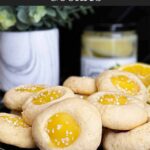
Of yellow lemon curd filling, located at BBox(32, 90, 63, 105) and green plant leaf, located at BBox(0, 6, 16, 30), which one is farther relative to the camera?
green plant leaf, located at BBox(0, 6, 16, 30)

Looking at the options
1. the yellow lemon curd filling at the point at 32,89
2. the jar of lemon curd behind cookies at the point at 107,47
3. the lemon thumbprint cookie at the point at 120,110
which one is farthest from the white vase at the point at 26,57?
the lemon thumbprint cookie at the point at 120,110

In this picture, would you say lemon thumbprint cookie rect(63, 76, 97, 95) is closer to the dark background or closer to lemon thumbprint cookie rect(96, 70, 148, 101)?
lemon thumbprint cookie rect(96, 70, 148, 101)

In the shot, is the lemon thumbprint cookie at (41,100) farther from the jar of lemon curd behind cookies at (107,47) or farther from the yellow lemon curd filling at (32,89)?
the jar of lemon curd behind cookies at (107,47)

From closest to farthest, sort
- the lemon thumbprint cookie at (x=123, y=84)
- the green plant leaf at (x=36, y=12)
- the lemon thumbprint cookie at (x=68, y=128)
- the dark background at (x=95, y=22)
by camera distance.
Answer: the lemon thumbprint cookie at (x=68, y=128)
the lemon thumbprint cookie at (x=123, y=84)
the green plant leaf at (x=36, y=12)
the dark background at (x=95, y=22)

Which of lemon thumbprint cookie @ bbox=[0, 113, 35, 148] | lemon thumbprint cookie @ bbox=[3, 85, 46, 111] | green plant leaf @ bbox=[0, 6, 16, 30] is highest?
green plant leaf @ bbox=[0, 6, 16, 30]

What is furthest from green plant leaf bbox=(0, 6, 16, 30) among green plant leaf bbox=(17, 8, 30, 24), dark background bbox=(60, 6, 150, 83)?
dark background bbox=(60, 6, 150, 83)

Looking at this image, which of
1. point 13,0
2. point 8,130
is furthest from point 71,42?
point 8,130

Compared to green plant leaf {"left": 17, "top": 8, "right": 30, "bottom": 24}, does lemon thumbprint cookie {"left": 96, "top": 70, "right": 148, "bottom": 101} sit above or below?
below

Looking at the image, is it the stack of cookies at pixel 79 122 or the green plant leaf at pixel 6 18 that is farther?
the green plant leaf at pixel 6 18

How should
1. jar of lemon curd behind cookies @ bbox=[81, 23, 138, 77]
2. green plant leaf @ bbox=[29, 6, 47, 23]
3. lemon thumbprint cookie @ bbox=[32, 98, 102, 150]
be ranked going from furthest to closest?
jar of lemon curd behind cookies @ bbox=[81, 23, 138, 77] < green plant leaf @ bbox=[29, 6, 47, 23] < lemon thumbprint cookie @ bbox=[32, 98, 102, 150]
